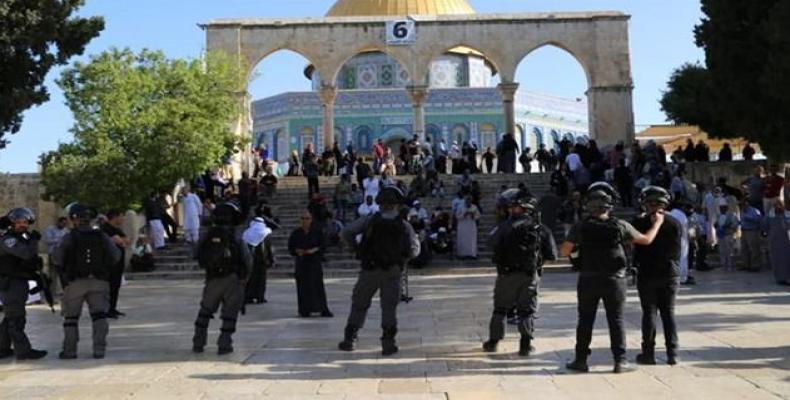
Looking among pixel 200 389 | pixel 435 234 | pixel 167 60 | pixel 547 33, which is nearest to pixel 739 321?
pixel 200 389

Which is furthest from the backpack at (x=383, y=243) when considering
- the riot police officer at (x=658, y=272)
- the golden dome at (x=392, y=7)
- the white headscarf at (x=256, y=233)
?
the golden dome at (x=392, y=7)

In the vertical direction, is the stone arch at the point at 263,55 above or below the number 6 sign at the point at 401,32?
below

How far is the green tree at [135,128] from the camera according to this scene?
21.0 meters

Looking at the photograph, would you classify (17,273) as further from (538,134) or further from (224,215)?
(538,134)

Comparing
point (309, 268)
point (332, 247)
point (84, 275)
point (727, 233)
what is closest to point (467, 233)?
point (332, 247)

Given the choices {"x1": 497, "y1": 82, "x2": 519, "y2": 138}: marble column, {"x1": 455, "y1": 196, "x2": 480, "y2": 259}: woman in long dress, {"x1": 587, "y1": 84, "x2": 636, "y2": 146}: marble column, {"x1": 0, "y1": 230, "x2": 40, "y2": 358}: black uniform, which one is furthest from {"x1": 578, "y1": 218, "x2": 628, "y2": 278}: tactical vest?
{"x1": 587, "y1": 84, "x2": 636, "y2": 146}: marble column

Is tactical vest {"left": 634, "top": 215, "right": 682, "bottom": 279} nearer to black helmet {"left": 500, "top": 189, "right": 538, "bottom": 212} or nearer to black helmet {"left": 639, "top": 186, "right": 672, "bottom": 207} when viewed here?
black helmet {"left": 639, "top": 186, "right": 672, "bottom": 207}

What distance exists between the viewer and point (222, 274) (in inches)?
325

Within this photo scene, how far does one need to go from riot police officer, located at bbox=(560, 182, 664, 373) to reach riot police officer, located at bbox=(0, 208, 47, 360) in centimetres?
489

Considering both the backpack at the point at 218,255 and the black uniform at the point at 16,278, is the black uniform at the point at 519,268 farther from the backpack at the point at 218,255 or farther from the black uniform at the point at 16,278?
the black uniform at the point at 16,278

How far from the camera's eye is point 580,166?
2202 centimetres

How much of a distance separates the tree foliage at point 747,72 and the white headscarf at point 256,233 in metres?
9.85

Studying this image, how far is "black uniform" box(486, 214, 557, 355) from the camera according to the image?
7801 mm

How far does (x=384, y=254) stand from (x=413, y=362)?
3.37 ft
